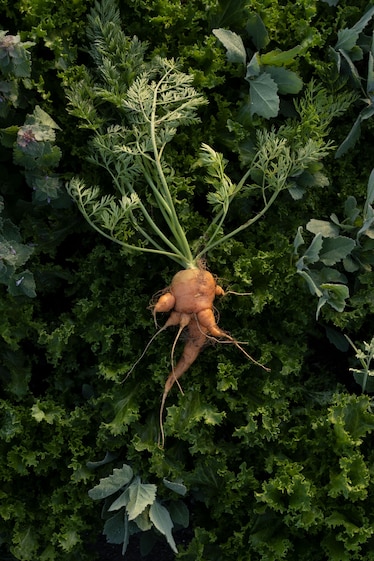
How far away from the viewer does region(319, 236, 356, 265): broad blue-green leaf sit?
1841 millimetres

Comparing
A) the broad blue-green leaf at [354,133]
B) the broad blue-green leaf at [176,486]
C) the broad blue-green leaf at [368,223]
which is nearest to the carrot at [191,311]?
the broad blue-green leaf at [176,486]

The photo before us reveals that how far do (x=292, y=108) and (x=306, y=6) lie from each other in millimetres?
262

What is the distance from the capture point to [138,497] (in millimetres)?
1758

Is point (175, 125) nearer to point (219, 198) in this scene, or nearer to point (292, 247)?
point (219, 198)

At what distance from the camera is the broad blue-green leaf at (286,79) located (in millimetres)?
1837

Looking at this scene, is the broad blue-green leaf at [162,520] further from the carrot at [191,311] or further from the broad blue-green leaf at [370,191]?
the broad blue-green leaf at [370,191]

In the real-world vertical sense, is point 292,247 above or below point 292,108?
below

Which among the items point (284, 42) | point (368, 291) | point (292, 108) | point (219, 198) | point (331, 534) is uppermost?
point (284, 42)

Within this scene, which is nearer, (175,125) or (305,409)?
(175,125)

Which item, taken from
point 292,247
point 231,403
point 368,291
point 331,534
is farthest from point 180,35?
point 331,534

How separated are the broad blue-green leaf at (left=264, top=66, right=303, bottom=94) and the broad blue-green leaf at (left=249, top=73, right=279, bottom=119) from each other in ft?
0.11

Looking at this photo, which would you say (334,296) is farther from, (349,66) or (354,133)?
(349,66)

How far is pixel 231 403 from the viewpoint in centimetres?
184

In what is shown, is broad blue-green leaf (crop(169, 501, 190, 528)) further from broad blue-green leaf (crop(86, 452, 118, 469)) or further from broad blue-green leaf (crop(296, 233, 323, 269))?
broad blue-green leaf (crop(296, 233, 323, 269))
